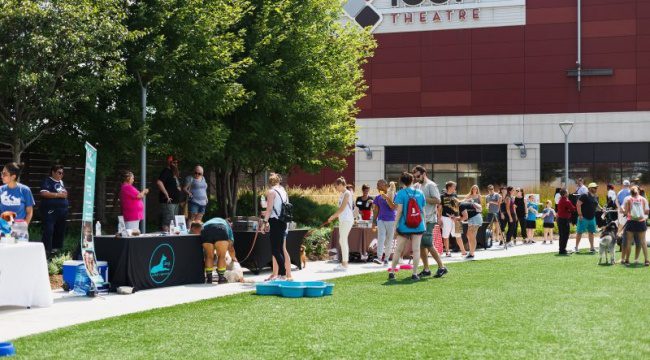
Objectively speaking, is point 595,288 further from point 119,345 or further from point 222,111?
point 222,111

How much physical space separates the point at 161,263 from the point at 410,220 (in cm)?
424

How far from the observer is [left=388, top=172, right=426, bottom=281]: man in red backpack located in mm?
14883

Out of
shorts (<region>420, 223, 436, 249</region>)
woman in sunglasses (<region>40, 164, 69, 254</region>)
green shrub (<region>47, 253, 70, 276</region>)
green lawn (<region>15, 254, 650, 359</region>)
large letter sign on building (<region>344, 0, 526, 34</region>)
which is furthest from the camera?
large letter sign on building (<region>344, 0, 526, 34</region>)

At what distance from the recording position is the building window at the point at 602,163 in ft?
177

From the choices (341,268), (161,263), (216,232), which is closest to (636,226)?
(341,268)

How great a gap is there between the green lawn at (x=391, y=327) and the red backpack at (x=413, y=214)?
118cm

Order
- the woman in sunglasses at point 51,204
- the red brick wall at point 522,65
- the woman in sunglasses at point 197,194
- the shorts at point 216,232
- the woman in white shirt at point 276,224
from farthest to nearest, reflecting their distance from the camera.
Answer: the red brick wall at point 522,65
the woman in sunglasses at point 197,194
the woman in sunglasses at point 51,204
the shorts at point 216,232
the woman in white shirt at point 276,224

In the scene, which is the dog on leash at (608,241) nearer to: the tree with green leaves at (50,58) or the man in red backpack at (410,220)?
the man in red backpack at (410,220)

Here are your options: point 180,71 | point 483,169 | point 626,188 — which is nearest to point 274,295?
point 180,71

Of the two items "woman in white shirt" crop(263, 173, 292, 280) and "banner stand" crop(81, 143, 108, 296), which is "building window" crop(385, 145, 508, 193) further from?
"banner stand" crop(81, 143, 108, 296)

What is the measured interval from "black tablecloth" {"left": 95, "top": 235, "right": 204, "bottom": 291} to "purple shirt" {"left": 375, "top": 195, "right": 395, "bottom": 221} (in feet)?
15.9

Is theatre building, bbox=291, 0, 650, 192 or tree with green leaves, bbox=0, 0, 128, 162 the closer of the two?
tree with green leaves, bbox=0, 0, 128, 162

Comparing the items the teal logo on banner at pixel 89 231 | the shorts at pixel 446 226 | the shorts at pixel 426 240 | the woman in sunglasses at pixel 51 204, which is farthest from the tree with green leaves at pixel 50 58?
the shorts at pixel 446 226

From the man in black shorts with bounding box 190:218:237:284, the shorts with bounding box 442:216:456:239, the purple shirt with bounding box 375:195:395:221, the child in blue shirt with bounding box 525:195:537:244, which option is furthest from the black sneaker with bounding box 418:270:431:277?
the child in blue shirt with bounding box 525:195:537:244
